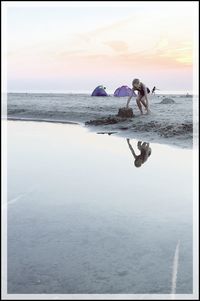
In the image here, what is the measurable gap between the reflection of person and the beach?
0.16 m

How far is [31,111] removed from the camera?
97.3 ft

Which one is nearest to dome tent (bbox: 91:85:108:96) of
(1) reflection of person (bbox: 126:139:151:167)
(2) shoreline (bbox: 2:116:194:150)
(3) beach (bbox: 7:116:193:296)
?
(2) shoreline (bbox: 2:116:194:150)

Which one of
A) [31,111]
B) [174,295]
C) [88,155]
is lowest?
[174,295]

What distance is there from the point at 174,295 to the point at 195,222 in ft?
7.43

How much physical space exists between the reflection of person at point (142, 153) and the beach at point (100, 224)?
0.54ft

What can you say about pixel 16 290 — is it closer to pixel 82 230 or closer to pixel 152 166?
pixel 82 230

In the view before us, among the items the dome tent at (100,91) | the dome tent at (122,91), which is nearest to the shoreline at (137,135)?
the dome tent at (122,91)

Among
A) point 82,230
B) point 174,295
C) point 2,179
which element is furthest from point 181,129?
point 174,295

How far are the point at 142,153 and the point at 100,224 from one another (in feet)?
20.1

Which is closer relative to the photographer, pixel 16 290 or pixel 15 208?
pixel 16 290

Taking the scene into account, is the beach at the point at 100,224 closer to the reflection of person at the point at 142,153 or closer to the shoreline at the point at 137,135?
the reflection of person at the point at 142,153

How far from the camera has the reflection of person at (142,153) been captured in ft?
36.4

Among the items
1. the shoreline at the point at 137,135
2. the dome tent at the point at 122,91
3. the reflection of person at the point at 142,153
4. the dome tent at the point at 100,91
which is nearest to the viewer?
the reflection of person at the point at 142,153

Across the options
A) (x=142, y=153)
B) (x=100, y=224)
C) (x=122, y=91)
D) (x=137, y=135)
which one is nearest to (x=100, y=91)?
(x=122, y=91)
